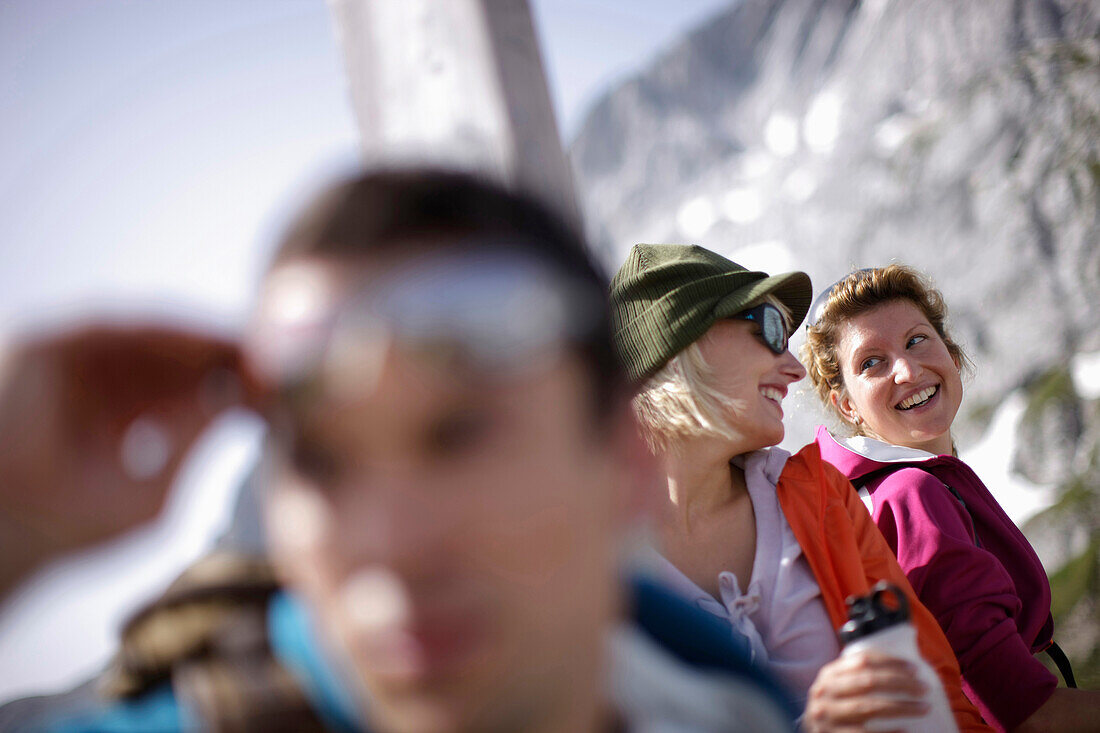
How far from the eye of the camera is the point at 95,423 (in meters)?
0.79

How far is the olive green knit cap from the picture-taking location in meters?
2.01

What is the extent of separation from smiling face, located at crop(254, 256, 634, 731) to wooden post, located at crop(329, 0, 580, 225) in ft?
3.27

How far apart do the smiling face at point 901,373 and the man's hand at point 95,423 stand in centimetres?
259

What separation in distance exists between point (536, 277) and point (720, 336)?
1361mm

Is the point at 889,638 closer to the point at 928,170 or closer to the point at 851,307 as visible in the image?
the point at 851,307

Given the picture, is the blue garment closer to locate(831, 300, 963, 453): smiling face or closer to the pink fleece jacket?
the pink fleece jacket

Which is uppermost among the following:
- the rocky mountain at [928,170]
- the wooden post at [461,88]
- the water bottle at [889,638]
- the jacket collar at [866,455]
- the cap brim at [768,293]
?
the rocky mountain at [928,170]

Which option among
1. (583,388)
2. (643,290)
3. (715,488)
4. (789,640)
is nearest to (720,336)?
(643,290)

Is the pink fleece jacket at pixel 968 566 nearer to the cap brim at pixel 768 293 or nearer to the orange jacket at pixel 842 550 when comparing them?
the orange jacket at pixel 842 550

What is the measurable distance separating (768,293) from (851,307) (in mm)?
924

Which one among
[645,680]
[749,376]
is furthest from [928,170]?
[645,680]

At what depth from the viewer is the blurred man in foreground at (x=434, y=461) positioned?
0.64 meters

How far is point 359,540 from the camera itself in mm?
Result: 643

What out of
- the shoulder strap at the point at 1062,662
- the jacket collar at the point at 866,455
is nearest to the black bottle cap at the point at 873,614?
the jacket collar at the point at 866,455
